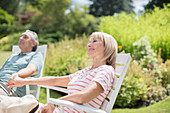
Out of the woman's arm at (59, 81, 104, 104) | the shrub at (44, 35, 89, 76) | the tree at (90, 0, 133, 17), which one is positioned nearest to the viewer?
the woman's arm at (59, 81, 104, 104)

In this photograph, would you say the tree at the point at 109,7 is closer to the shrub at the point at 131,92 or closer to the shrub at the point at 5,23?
the shrub at the point at 5,23

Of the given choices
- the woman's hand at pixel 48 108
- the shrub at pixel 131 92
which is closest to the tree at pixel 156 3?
the shrub at pixel 131 92

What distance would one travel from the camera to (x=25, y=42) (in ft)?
8.82

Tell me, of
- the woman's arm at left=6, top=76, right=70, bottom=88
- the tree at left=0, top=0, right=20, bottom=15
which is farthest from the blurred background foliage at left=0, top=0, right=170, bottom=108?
the tree at left=0, top=0, right=20, bottom=15

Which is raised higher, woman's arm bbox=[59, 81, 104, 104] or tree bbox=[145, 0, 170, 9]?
tree bbox=[145, 0, 170, 9]

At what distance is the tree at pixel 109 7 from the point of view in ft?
64.5

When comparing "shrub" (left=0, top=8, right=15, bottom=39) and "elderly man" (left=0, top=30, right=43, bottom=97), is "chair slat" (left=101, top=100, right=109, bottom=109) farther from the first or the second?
"shrub" (left=0, top=8, right=15, bottom=39)

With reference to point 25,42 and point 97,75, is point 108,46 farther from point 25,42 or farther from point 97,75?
point 25,42

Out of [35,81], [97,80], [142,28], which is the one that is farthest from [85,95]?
[142,28]

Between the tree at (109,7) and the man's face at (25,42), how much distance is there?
17.4 meters

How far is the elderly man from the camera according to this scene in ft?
7.53

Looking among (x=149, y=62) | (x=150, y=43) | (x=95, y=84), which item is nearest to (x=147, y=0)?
(x=150, y=43)

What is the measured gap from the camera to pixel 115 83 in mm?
1685

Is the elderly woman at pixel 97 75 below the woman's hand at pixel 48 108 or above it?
above
